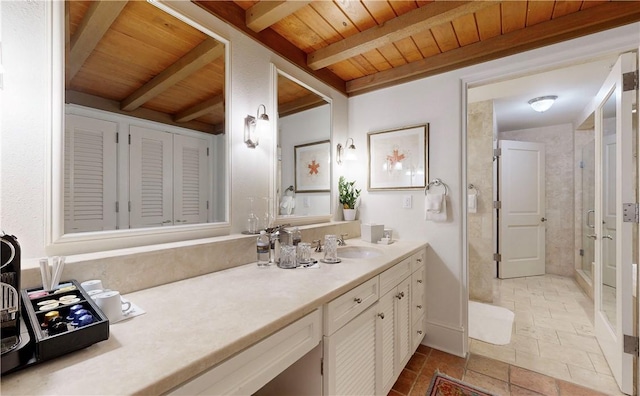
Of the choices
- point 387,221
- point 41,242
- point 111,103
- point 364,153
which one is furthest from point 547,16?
point 41,242

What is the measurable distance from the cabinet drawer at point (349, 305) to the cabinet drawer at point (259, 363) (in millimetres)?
52

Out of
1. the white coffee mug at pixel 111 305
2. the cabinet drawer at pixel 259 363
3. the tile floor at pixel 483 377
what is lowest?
the tile floor at pixel 483 377

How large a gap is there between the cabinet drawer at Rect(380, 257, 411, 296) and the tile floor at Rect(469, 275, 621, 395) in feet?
3.23

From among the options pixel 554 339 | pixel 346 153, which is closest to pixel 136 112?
pixel 346 153

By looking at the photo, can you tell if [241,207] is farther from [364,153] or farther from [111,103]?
[364,153]

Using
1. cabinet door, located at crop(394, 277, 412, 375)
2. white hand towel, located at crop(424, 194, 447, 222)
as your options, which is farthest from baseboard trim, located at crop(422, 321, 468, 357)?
white hand towel, located at crop(424, 194, 447, 222)

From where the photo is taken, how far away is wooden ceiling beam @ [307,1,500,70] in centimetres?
156

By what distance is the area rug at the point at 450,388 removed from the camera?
1666 millimetres

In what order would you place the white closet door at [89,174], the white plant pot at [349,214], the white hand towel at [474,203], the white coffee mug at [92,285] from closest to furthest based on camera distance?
the white coffee mug at [92,285]
the white closet door at [89,174]
the white plant pot at [349,214]
the white hand towel at [474,203]

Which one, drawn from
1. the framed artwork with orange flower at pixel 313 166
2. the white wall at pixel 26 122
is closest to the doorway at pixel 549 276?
the framed artwork with orange flower at pixel 313 166

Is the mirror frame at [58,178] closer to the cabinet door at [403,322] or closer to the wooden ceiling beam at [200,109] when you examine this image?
the wooden ceiling beam at [200,109]

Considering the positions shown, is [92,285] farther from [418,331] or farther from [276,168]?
[418,331]

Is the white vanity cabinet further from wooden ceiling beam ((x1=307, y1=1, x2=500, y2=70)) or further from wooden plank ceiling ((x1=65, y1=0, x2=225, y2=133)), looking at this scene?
wooden ceiling beam ((x1=307, y1=1, x2=500, y2=70))

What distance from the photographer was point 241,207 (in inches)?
65.8
